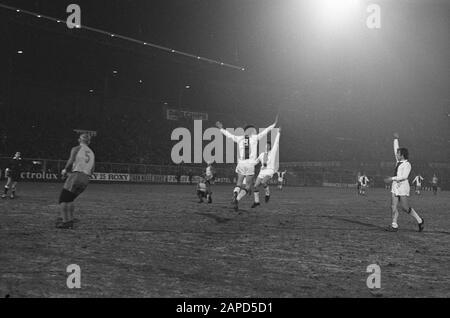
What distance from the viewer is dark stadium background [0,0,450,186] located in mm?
36438

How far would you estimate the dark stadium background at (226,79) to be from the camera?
3644 centimetres

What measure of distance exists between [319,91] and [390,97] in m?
8.64

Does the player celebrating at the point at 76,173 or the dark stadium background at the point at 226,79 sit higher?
the dark stadium background at the point at 226,79

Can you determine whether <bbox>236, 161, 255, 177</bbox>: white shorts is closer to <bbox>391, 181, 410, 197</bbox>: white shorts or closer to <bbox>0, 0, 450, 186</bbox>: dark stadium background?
<bbox>391, 181, 410, 197</bbox>: white shorts

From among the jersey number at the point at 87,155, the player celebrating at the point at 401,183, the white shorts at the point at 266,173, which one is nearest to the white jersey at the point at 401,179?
the player celebrating at the point at 401,183

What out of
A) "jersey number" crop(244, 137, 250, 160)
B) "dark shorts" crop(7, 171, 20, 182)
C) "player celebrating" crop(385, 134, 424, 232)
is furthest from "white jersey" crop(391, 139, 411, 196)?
"dark shorts" crop(7, 171, 20, 182)

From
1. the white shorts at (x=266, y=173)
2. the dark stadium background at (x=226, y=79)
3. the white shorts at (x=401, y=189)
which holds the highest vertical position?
the dark stadium background at (x=226, y=79)

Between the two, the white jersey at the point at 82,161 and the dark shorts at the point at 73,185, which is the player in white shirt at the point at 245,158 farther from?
the dark shorts at the point at 73,185

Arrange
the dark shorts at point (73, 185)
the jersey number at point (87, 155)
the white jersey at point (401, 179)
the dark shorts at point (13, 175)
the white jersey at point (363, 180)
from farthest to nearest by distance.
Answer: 1. the white jersey at point (363, 180)
2. the dark shorts at point (13, 175)
3. the white jersey at point (401, 179)
4. the jersey number at point (87, 155)
5. the dark shorts at point (73, 185)

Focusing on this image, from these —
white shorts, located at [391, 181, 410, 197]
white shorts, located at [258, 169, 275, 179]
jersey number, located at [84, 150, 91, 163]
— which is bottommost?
white shorts, located at [391, 181, 410, 197]

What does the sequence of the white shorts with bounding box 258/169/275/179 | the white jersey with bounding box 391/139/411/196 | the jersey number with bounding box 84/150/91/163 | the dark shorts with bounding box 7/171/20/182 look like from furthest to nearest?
the dark shorts with bounding box 7/171/20/182
the white shorts with bounding box 258/169/275/179
the white jersey with bounding box 391/139/411/196
the jersey number with bounding box 84/150/91/163

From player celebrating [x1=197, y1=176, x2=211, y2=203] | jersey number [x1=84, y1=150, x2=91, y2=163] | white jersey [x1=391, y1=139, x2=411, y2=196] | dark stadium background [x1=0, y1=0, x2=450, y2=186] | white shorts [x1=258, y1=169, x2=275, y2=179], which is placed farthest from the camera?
dark stadium background [x1=0, y1=0, x2=450, y2=186]

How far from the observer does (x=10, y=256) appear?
646 centimetres
